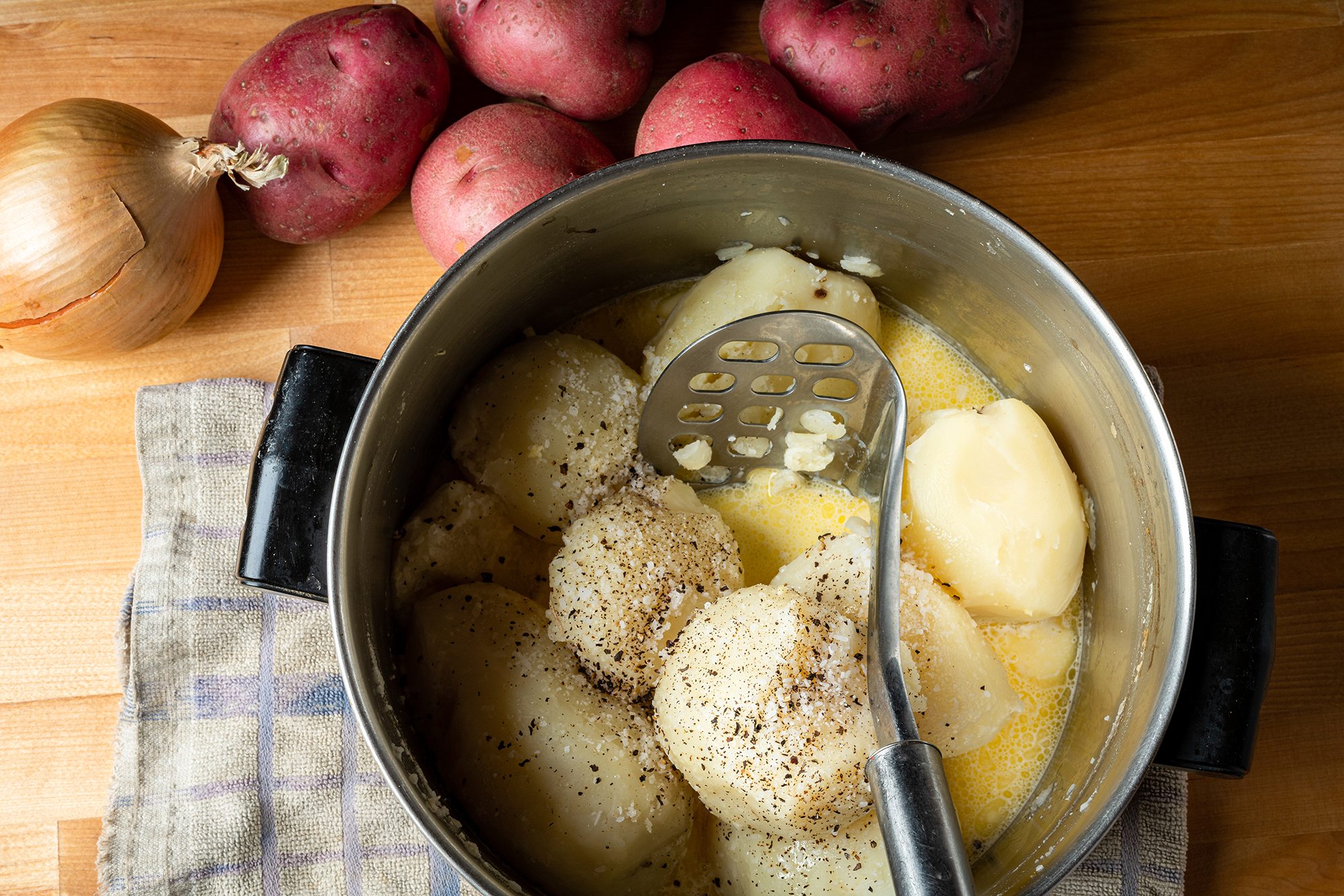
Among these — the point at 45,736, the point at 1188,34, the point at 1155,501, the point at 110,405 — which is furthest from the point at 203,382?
the point at 1188,34

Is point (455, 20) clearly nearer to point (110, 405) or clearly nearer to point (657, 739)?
point (110, 405)

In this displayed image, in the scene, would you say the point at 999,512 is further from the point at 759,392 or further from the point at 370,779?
the point at 370,779

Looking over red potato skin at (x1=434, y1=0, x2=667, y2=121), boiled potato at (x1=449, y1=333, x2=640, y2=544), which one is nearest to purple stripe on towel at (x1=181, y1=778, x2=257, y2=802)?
boiled potato at (x1=449, y1=333, x2=640, y2=544)

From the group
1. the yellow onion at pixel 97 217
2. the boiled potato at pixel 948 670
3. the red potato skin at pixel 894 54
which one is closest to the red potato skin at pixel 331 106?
the yellow onion at pixel 97 217

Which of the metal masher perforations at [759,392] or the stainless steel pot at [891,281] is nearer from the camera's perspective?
the stainless steel pot at [891,281]

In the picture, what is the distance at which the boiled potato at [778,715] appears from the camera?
0.58 m

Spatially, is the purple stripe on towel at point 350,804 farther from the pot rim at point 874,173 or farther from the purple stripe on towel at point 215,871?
the pot rim at point 874,173

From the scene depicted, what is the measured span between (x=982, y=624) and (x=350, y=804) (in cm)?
54

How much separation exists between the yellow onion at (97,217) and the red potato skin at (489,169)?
13 cm

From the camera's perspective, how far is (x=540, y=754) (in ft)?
2.07

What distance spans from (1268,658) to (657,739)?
40 centimetres

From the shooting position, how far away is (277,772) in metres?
0.77

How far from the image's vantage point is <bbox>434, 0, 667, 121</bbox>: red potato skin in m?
0.77

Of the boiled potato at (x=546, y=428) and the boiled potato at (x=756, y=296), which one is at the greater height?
the boiled potato at (x=756, y=296)
